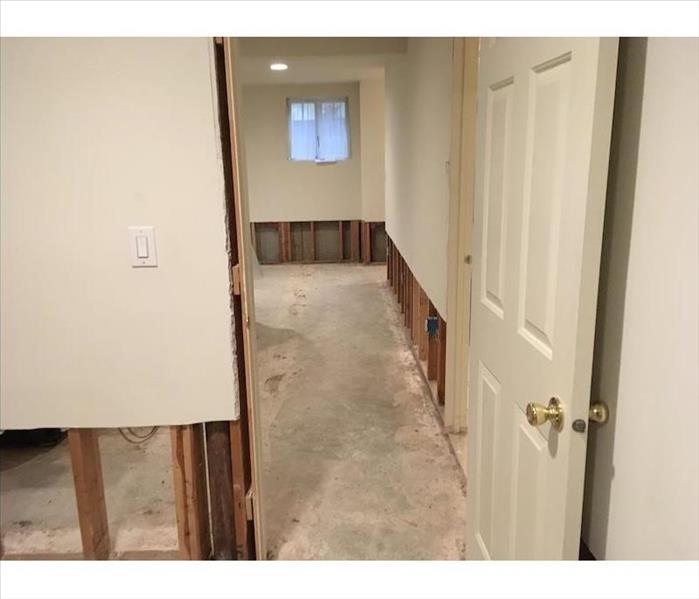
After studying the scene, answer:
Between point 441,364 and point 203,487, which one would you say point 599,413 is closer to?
point 203,487

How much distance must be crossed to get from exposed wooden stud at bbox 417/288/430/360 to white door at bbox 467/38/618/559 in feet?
6.90

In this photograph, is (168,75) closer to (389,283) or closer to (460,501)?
(460,501)

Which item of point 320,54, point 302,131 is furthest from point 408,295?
point 302,131

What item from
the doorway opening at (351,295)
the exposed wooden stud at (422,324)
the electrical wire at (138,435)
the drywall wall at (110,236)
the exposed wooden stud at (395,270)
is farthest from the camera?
the exposed wooden stud at (395,270)

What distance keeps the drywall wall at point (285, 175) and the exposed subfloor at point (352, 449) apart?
2.99 meters

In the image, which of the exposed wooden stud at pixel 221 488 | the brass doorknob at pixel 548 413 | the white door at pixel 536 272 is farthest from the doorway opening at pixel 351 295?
the brass doorknob at pixel 548 413

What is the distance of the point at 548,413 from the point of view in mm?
1073

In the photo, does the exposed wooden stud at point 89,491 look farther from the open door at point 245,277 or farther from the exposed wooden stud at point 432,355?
the exposed wooden stud at point 432,355

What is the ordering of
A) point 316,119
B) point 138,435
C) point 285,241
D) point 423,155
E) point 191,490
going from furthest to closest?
point 285,241
point 316,119
point 423,155
point 138,435
point 191,490

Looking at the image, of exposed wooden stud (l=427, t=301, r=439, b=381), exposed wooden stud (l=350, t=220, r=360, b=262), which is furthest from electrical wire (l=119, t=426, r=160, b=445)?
exposed wooden stud (l=350, t=220, r=360, b=262)

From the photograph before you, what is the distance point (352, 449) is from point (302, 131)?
5.66 meters

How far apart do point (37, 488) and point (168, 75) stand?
2.01 meters

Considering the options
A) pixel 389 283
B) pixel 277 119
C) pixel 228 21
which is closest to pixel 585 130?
pixel 228 21

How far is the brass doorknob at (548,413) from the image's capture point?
1.05m
